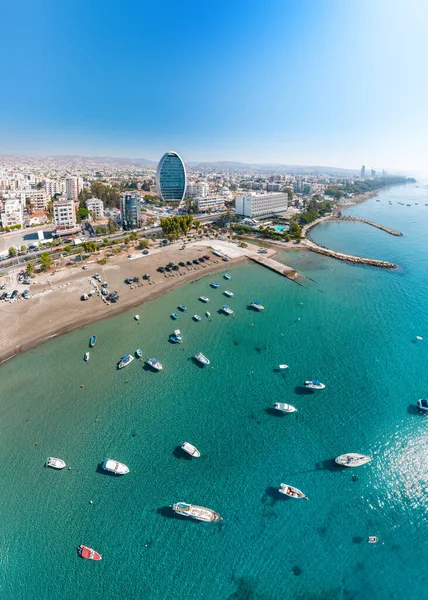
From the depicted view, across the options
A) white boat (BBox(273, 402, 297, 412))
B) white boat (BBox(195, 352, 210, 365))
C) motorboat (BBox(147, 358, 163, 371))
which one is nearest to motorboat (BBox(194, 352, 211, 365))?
white boat (BBox(195, 352, 210, 365))

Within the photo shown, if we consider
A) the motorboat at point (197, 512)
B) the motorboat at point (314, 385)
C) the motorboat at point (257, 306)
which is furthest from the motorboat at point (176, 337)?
the motorboat at point (197, 512)

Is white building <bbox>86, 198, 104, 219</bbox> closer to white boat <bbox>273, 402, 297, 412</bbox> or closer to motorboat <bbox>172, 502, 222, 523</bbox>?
Answer: white boat <bbox>273, 402, 297, 412</bbox>

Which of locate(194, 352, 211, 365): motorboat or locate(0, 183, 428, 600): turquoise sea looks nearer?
locate(0, 183, 428, 600): turquoise sea

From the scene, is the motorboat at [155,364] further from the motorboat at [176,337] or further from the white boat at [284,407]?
the white boat at [284,407]

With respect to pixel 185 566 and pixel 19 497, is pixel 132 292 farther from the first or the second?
pixel 185 566

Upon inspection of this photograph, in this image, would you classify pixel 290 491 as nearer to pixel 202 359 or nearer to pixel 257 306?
pixel 202 359

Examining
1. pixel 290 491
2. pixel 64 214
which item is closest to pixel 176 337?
pixel 290 491

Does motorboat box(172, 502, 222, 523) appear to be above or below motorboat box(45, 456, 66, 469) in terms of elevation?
below
